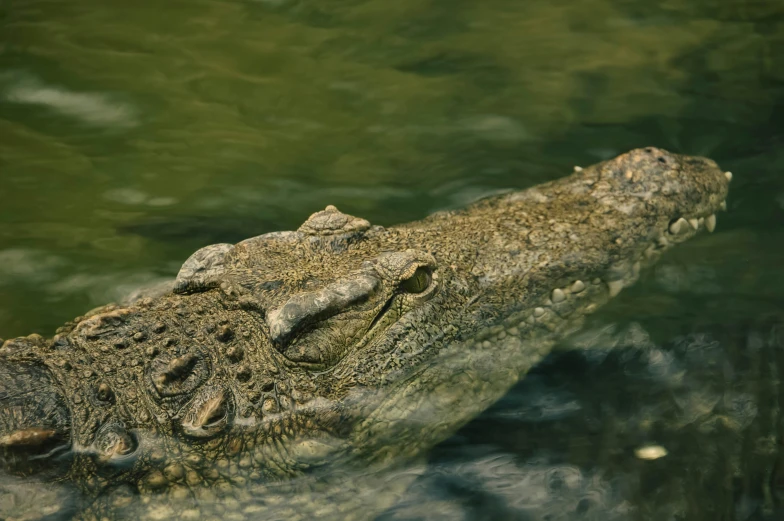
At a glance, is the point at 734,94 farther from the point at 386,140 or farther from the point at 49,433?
the point at 49,433

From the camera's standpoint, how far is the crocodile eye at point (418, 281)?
365 centimetres

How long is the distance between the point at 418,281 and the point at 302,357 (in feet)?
2.17

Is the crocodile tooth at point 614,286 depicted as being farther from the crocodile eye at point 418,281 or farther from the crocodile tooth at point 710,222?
the crocodile eye at point 418,281

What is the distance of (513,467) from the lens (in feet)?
12.1

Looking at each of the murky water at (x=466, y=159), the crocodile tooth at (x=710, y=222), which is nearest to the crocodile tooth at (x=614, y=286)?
the murky water at (x=466, y=159)

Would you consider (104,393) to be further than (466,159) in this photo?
No

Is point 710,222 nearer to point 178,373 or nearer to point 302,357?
point 302,357

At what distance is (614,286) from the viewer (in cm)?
406

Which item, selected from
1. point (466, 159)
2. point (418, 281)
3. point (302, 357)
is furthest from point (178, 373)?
point (466, 159)

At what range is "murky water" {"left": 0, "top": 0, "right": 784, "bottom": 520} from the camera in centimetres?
370

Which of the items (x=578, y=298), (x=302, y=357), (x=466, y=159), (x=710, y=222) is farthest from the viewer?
(x=466, y=159)

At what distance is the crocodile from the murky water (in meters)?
0.35

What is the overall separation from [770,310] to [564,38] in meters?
3.22

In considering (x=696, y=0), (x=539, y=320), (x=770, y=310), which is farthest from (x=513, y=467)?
(x=696, y=0)
